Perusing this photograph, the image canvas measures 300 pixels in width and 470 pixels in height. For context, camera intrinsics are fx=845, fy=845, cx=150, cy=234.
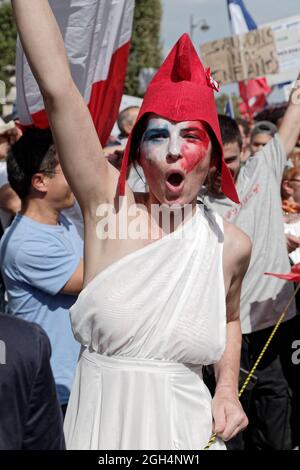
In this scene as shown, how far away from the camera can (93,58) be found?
401 cm

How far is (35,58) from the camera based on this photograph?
7.52 feet

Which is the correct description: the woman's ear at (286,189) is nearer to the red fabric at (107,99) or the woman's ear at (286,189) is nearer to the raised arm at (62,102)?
the red fabric at (107,99)

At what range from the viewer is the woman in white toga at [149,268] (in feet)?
7.77

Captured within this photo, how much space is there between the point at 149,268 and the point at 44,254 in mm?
→ 1099

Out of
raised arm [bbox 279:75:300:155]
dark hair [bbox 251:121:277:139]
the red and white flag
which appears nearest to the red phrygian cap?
the red and white flag

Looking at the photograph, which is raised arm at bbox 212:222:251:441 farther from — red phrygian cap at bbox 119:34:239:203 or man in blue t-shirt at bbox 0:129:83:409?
man in blue t-shirt at bbox 0:129:83:409

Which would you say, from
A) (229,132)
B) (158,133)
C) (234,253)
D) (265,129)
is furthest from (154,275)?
(265,129)

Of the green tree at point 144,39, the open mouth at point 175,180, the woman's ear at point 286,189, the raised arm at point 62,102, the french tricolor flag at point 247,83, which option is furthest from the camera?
the green tree at point 144,39

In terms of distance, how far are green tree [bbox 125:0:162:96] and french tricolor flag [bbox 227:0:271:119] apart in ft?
57.6

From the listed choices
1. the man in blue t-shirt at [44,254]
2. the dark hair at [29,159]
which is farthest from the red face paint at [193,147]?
the dark hair at [29,159]

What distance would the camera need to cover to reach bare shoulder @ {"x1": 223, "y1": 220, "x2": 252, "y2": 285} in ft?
8.62

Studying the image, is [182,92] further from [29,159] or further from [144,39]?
[144,39]

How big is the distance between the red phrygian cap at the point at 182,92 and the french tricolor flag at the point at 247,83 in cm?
540
